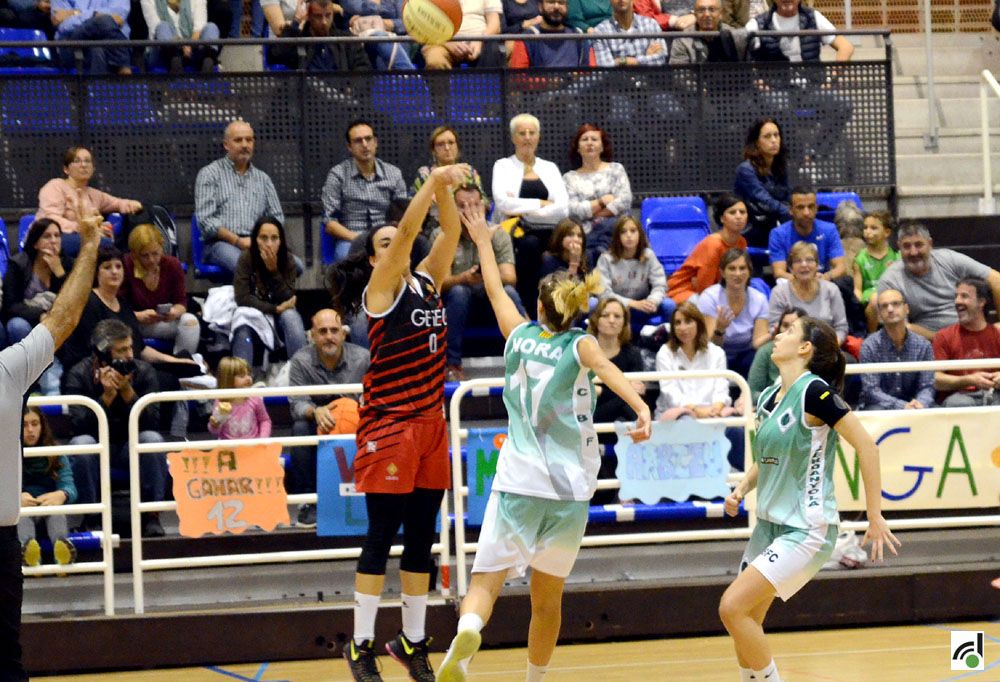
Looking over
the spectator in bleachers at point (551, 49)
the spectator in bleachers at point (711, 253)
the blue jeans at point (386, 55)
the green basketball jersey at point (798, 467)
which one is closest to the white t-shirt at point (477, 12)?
the spectator in bleachers at point (551, 49)

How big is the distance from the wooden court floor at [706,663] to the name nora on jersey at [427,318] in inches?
75.2

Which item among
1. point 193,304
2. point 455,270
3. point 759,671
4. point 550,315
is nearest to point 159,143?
point 193,304

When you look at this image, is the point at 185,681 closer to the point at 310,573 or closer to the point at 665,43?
the point at 310,573

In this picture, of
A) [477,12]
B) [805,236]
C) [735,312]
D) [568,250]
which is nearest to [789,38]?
[805,236]

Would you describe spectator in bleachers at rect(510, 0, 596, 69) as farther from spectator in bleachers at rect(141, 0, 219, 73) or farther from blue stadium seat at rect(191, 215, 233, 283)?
blue stadium seat at rect(191, 215, 233, 283)

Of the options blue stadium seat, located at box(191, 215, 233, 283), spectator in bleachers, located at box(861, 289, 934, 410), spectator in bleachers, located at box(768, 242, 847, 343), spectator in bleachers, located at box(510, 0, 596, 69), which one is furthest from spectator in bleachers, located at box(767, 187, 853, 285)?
blue stadium seat, located at box(191, 215, 233, 283)

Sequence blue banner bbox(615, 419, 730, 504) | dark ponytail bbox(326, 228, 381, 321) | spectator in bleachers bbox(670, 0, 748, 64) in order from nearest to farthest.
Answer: dark ponytail bbox(326, 228, 381, 321) < blue banner bbox(615, 419, 730, 504) < spectator in bleachers bbox(670, 0, 748, 64)

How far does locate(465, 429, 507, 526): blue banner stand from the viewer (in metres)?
8.15

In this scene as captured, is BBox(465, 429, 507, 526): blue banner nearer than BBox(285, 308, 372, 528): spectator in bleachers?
Yes

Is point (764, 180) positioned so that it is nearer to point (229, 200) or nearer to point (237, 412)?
point (229, 200)

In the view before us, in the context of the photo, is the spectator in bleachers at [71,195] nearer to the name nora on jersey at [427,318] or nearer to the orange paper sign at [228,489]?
the orange paper sign at [228,489]

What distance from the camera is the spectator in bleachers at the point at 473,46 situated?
39.3ft

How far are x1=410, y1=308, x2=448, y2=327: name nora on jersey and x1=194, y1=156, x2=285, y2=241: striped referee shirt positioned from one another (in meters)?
4.39

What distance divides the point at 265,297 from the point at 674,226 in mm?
3500
